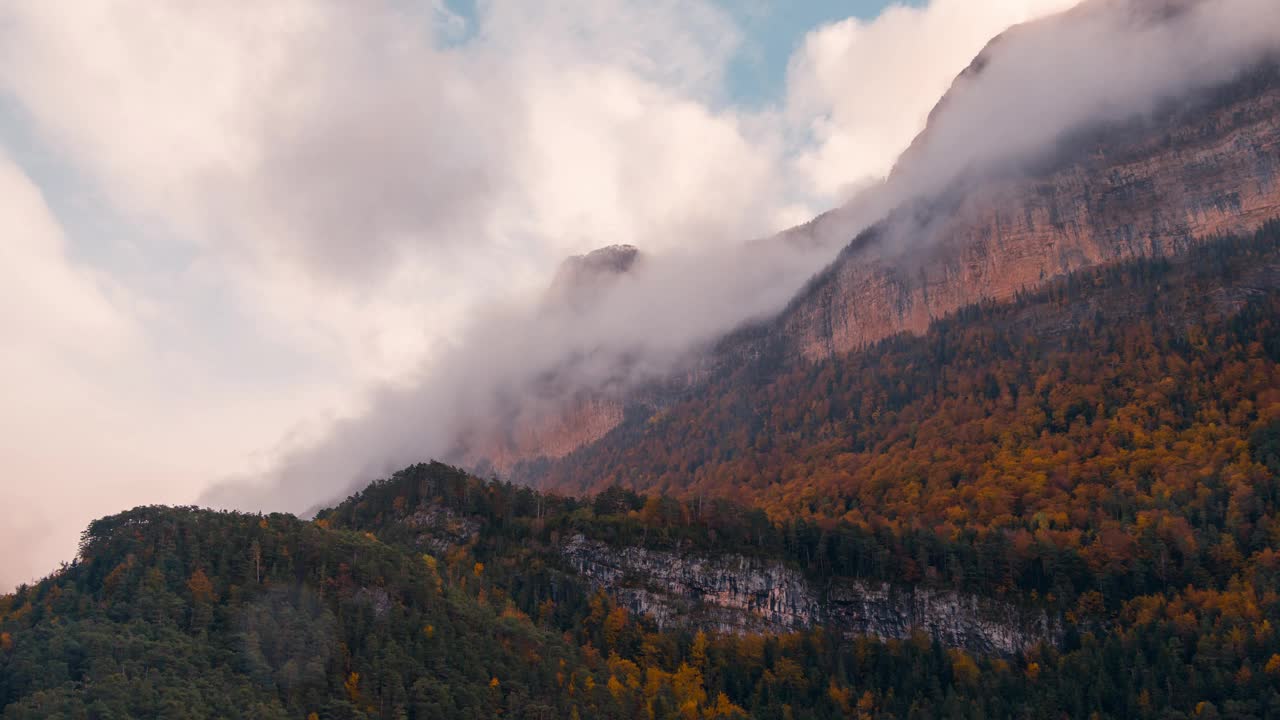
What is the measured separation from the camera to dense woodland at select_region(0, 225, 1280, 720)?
100250mm

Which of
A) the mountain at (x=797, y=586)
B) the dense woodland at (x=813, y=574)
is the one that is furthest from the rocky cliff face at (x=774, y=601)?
the dense woodland at (x=813, y=574)

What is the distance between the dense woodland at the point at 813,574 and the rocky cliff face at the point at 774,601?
8.60 feet

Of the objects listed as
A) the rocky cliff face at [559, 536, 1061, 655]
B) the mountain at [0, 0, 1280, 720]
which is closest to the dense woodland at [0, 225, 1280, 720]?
the mountain at [0, 0, 1280, 720]

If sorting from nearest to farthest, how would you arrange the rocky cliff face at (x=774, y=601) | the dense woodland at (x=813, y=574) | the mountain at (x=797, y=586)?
the dense woodland at (x=813, y=574)
the mountain at (x=797, y=586)
the rocky cliff face at (x=774, y=601)

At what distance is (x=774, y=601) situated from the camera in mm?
142375

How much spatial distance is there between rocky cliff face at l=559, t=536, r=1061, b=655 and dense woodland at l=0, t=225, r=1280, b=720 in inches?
103

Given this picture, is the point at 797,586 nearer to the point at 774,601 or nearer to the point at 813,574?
the point at 813,574

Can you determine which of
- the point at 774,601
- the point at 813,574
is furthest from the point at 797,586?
the point at 774,601

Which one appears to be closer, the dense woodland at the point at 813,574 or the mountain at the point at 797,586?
the dense woodland at the point at 813,574

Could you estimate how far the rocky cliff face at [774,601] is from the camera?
134 metres

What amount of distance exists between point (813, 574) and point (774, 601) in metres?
7.38

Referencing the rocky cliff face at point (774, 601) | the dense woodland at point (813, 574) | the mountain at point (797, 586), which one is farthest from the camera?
the rocky cliff face at point (774, 601)

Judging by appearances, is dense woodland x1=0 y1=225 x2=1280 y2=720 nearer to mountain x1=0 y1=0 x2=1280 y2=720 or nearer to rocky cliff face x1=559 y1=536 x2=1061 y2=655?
mountain x1=0 y1=0 x2=1280 y2=720

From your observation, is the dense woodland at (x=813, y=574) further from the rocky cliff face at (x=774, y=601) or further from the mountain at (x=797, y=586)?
the rocky cliff face at (x=774, y=601)
